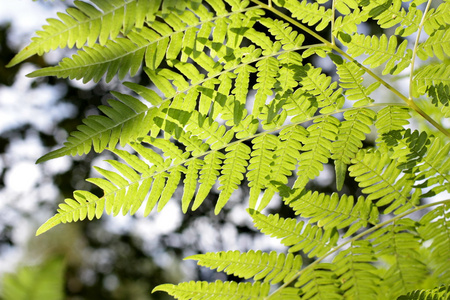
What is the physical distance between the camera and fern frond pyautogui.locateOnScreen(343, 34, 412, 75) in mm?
745

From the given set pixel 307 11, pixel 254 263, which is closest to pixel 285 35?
pixel 307 11

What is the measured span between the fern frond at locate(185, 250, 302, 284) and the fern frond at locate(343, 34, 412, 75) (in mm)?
438

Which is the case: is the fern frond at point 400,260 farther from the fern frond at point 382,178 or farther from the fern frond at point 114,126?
the fern frond at point 114,126

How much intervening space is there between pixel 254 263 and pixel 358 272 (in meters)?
0.20

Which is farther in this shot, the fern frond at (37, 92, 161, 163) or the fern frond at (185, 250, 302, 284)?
the fern frond at (185, 250, 302, 284)

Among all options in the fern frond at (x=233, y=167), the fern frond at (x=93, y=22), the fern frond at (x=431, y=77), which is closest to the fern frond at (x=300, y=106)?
the fern frond at (x=233, y=167)

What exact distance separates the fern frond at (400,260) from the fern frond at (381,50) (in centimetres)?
32

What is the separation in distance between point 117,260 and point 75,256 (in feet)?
1.30

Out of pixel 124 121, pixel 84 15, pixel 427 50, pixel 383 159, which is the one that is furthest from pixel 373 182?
pixel 84 15

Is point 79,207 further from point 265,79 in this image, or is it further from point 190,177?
point 265,79

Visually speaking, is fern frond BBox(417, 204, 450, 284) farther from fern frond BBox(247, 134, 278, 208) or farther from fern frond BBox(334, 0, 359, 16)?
fern frond BBox(334, 0, 359, 16)

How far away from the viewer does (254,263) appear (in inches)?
29.0

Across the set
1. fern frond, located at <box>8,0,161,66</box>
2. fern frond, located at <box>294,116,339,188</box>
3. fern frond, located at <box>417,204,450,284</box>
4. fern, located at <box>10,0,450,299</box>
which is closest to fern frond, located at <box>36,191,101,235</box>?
fern, located at <box>10,0,450,299</box>

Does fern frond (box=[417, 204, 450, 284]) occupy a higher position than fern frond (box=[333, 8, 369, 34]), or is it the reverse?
fern frond (box=[333, 8, 369, 34])
